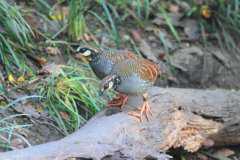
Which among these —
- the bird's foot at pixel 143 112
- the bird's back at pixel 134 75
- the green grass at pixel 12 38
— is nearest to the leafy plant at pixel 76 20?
the green grass at pixel 12 38

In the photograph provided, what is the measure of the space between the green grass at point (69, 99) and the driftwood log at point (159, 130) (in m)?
0.51

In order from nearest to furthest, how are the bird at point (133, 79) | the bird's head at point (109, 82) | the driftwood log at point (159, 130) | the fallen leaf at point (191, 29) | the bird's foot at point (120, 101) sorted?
the driftwood log at point (159, 130) → the bird's head at point (109, 82) → the bird at point (133, 79) → the bird's foot at point (120, 101) → the fallen leaf at point (191, 29)

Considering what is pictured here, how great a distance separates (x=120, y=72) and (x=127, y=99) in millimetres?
509

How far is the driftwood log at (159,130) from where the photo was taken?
15.3 feet

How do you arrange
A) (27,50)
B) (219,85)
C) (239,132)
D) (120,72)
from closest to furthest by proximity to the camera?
(120,72) < (239,132) < (27,50) < (219,85)

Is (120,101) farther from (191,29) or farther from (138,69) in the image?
(191,29)

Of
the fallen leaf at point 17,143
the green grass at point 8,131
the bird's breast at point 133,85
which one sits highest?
the bird's breast at point 133,85

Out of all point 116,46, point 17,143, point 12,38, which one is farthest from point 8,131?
point 116,46

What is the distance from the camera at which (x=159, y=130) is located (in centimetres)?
547

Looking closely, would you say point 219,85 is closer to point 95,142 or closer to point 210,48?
point 210,48

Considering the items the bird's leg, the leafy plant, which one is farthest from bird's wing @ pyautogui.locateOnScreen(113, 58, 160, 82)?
the leafy plant

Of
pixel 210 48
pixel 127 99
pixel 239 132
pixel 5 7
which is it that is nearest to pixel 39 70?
pixel 5 7

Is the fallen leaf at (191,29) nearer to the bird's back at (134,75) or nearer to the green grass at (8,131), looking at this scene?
the bird's back at (134,75)

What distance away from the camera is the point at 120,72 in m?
5.31
